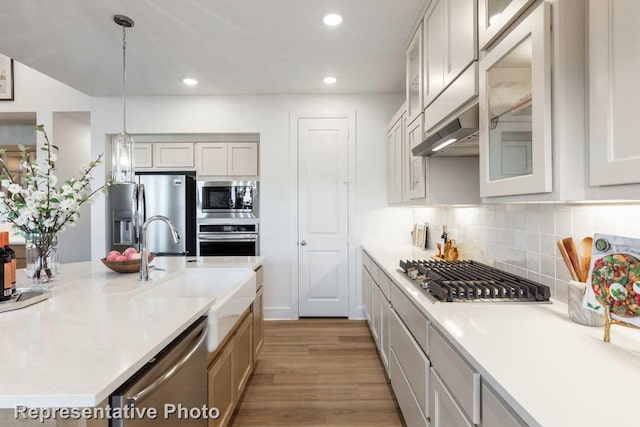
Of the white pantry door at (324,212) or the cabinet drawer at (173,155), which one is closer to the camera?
the white pantry door at (324,212)

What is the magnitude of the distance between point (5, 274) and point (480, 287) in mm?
2011

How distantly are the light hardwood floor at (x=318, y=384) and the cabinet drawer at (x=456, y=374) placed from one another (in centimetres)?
102

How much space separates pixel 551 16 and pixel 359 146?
299 centimetres

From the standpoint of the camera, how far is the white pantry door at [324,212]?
4031 mm

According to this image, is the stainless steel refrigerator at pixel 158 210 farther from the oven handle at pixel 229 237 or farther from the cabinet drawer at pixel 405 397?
the cabinet drawer at pixel 405 397

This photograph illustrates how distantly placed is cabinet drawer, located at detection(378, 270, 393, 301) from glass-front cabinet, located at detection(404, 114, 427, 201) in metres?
0.65

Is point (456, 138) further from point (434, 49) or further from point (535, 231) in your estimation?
point (434, 49)

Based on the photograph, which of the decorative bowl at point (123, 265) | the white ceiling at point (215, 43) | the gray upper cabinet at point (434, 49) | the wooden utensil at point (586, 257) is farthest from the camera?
the white ceiling at point (215, 43)

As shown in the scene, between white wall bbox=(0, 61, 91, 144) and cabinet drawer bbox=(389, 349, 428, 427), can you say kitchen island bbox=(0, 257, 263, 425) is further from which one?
white wall bbox=(0, 61, 91, 144)

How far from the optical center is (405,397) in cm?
189

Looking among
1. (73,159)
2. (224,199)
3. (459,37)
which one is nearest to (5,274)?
(459,37)

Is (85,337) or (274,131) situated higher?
(274,131)

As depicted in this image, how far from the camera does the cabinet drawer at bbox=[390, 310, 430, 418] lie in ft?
4.89

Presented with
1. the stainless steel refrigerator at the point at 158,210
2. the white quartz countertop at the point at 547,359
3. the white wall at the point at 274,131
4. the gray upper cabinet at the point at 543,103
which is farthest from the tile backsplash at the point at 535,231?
the stainless steel refrigerator at the point at 158,210
